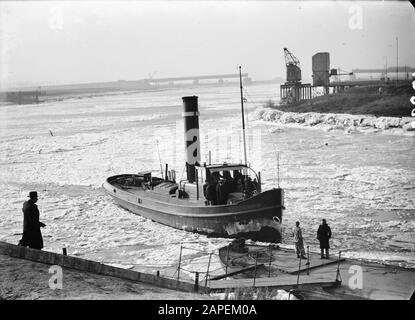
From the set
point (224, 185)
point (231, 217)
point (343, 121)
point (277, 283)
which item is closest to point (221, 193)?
point (224, 185)

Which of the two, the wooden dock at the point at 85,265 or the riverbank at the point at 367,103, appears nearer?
the wooden dock at the point at 85,265

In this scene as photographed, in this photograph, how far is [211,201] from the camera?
13656 mm

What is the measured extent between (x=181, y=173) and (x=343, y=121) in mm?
19852

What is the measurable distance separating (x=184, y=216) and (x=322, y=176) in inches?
327

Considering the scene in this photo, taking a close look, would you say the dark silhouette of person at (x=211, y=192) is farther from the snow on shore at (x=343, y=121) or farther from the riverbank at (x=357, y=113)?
the riverbank at (x=357, y=113)

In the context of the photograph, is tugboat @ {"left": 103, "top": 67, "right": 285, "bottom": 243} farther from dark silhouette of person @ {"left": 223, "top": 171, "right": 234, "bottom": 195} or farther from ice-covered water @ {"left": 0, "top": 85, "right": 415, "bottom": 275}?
ice-covered water @ {"left": 0, "top": 85, "right": 415, "bottom": 275}

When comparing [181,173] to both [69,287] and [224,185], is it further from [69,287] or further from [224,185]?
[69,287]

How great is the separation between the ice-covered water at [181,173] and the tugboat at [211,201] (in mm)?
466

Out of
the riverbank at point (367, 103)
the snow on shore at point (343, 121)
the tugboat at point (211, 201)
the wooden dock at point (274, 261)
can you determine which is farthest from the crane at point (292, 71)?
the wooden dock at point (274, 261)

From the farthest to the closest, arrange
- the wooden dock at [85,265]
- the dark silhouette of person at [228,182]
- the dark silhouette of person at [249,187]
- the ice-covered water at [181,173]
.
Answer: the dark silhouette of person at [228,182], the dark silhouette of person at [249,187], the ice-covered water at [181,173], the wooden dock at [85,265]

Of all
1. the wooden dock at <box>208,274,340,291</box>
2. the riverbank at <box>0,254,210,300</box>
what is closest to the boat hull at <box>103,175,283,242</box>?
the wooden dock at <box>208,274,340,291</box>

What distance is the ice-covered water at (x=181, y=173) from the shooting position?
1248 cm
